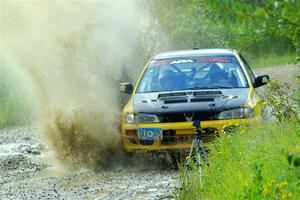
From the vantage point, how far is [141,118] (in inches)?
449

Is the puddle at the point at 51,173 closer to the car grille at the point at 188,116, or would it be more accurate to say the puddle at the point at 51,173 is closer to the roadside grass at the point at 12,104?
the car grille at the point at 188,116

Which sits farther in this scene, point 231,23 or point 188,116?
point 188,116

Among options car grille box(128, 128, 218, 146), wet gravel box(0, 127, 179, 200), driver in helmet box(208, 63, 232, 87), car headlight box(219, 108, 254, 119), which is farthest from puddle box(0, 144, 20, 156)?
car headlight box(219, 108, 254, 119)

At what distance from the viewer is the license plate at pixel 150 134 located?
11172 millimetres

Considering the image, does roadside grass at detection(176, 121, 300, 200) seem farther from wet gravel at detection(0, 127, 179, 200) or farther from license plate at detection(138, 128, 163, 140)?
license plate at detection(138, 128, 163, 140)

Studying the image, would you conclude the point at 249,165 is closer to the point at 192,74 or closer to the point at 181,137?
the point at 181,137

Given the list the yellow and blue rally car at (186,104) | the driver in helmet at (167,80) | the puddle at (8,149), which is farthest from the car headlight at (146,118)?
the puddle at (8,149)

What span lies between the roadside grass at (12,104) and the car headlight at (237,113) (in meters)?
10.5

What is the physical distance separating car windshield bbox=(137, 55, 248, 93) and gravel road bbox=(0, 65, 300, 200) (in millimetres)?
1209

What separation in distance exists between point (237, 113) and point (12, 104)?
11.5m

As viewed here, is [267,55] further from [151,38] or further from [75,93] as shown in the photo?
[75,93]

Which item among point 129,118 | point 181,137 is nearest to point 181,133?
point 181,137

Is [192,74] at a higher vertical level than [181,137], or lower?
higher

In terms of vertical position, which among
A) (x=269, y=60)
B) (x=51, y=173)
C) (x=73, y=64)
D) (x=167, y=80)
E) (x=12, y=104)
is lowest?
(x=51, y=173)
